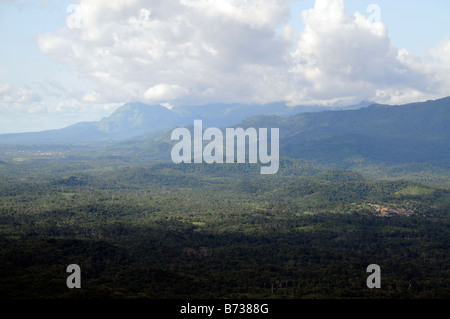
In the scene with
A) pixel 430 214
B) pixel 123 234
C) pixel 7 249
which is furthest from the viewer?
pixel 430 214

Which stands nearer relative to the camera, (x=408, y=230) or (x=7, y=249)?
(x=7, y=249)

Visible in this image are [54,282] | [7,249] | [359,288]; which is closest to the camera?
[54,282]

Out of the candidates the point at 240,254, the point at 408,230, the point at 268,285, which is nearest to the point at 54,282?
the point at 268,285

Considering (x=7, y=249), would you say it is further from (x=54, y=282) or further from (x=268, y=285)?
(x=268, y=285)

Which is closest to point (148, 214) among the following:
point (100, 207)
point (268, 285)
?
point (100, 207)
